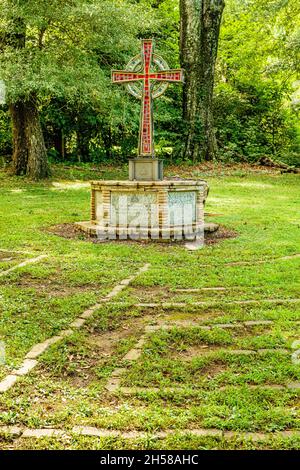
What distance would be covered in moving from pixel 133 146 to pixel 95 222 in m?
12.6

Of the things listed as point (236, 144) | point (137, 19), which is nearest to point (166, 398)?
point (137, 19)

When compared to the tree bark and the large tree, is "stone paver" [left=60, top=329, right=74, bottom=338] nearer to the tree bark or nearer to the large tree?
the large tree

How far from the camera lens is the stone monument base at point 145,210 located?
336 inches

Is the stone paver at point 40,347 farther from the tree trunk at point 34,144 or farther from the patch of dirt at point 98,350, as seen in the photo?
the tree trunk at point 34,144

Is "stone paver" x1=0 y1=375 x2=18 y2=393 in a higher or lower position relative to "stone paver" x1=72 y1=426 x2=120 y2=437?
higher

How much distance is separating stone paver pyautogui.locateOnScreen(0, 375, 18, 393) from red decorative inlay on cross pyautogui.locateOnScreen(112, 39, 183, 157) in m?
5.85

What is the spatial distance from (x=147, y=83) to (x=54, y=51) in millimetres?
6509

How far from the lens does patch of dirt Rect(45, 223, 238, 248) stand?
8430 millimetres

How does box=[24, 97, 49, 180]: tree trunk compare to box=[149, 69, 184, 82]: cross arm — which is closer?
box=[149, 69, 184, 82]: cross arm

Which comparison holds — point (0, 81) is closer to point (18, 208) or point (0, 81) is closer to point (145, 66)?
point (18, 208)

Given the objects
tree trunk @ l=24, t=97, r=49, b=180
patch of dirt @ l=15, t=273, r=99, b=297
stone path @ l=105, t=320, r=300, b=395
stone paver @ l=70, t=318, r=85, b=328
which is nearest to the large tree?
tree trunk @ l=24, t=97, r=49, b=180

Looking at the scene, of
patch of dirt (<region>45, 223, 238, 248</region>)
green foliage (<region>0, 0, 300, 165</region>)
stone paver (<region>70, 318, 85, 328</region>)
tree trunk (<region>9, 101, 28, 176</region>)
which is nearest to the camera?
stone paver (<region>70, 318, 85, 328</region>)

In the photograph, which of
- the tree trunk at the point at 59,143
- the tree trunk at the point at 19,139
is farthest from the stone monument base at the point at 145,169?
the tree trunk at the point at 59,143
